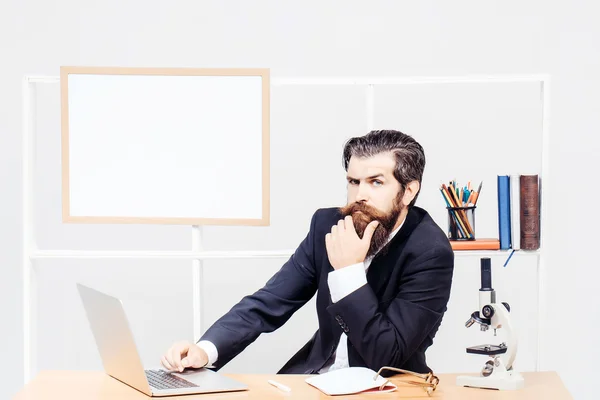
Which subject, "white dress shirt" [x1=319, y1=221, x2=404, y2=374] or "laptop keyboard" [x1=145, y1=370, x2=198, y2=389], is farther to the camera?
"white dress shirt" [x1=319, y1=221, x2=404, y2=374]

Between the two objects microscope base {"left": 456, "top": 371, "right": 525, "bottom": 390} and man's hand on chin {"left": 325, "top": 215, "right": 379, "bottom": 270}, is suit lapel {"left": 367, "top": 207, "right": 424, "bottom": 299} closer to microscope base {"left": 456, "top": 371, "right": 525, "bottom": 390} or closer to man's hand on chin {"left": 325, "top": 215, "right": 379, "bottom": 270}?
man's hand on chin {"left": 325, "top": 215, "right": 379, "bottom": 270}

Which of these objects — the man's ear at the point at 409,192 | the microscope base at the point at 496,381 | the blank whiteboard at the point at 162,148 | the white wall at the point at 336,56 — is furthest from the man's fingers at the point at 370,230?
the white wall at the point at 336,56

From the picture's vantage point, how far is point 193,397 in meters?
1.97

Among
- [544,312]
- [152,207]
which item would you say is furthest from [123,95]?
[544,312]

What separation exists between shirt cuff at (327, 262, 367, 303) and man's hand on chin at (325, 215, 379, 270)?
0.04m

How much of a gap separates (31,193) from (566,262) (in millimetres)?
2472

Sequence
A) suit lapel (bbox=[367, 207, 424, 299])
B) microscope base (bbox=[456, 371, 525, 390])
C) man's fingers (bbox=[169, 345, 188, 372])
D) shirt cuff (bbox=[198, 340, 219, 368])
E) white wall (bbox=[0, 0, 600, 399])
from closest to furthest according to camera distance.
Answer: microscope base (bbox=[456, 371, 525, 390])
man's fingers (bbox=[169, 345, 188, 372])
shirt cuff (bbox=[198, 340, 219, 368])
suit lapel (bbox=[367, 207, 424, 299])
white wall (bbox=[0, 0, 600, 399])

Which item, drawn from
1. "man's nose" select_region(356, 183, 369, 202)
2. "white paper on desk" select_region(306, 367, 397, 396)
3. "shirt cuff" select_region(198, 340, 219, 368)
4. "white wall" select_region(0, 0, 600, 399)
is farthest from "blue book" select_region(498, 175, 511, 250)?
"white wall" select_region(0, 0, 600, 399)

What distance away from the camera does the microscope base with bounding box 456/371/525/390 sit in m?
2.09

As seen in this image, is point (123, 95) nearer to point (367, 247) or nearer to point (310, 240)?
point (310, 240)

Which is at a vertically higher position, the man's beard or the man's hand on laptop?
the man's beard

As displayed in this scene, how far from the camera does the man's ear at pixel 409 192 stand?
8.24ft

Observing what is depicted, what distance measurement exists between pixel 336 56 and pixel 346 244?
186 cm

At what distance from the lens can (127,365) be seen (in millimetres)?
2029
